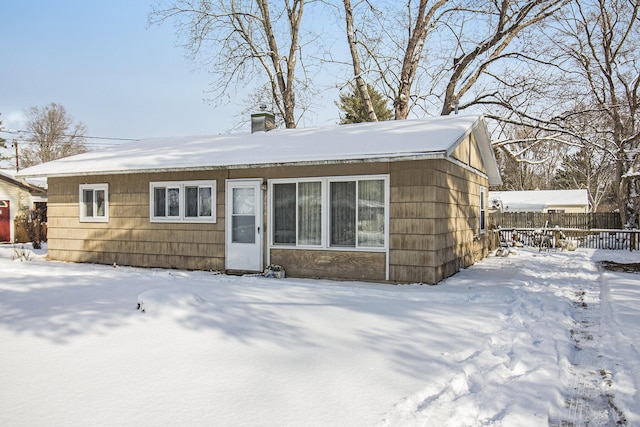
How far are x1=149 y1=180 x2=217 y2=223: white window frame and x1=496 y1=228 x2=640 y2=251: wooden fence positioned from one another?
12.0 metres

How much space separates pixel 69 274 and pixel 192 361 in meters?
7.14

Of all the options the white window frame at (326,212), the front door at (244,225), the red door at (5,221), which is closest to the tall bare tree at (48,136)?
the red door at (5,221)

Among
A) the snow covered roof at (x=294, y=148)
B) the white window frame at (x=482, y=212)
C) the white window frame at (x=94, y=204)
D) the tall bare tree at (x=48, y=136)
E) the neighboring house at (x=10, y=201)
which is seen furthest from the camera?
the tall bare tree at (x=48, y=136)

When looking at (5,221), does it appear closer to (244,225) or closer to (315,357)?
(244,225)

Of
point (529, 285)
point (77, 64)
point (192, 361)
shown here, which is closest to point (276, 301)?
point (192, 361)

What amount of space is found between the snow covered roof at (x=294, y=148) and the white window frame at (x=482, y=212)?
3.01 ft

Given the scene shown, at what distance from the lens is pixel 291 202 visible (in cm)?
1016

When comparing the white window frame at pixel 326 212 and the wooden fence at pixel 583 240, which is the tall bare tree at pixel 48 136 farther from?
the white window frame at pixel 326 212

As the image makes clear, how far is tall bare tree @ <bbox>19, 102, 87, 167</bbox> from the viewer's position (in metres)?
42.5

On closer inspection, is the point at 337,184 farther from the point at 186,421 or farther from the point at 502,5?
the point at 502,5

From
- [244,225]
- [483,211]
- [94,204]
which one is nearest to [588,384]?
[244,225]

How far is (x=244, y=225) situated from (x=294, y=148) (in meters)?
2.08

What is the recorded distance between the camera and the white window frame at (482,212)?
45.8 feet

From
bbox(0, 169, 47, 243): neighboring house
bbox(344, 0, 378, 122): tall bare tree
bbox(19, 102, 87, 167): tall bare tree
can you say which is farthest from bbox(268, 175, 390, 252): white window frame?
bbox(19, 102, 87, 167): tall bare tree
